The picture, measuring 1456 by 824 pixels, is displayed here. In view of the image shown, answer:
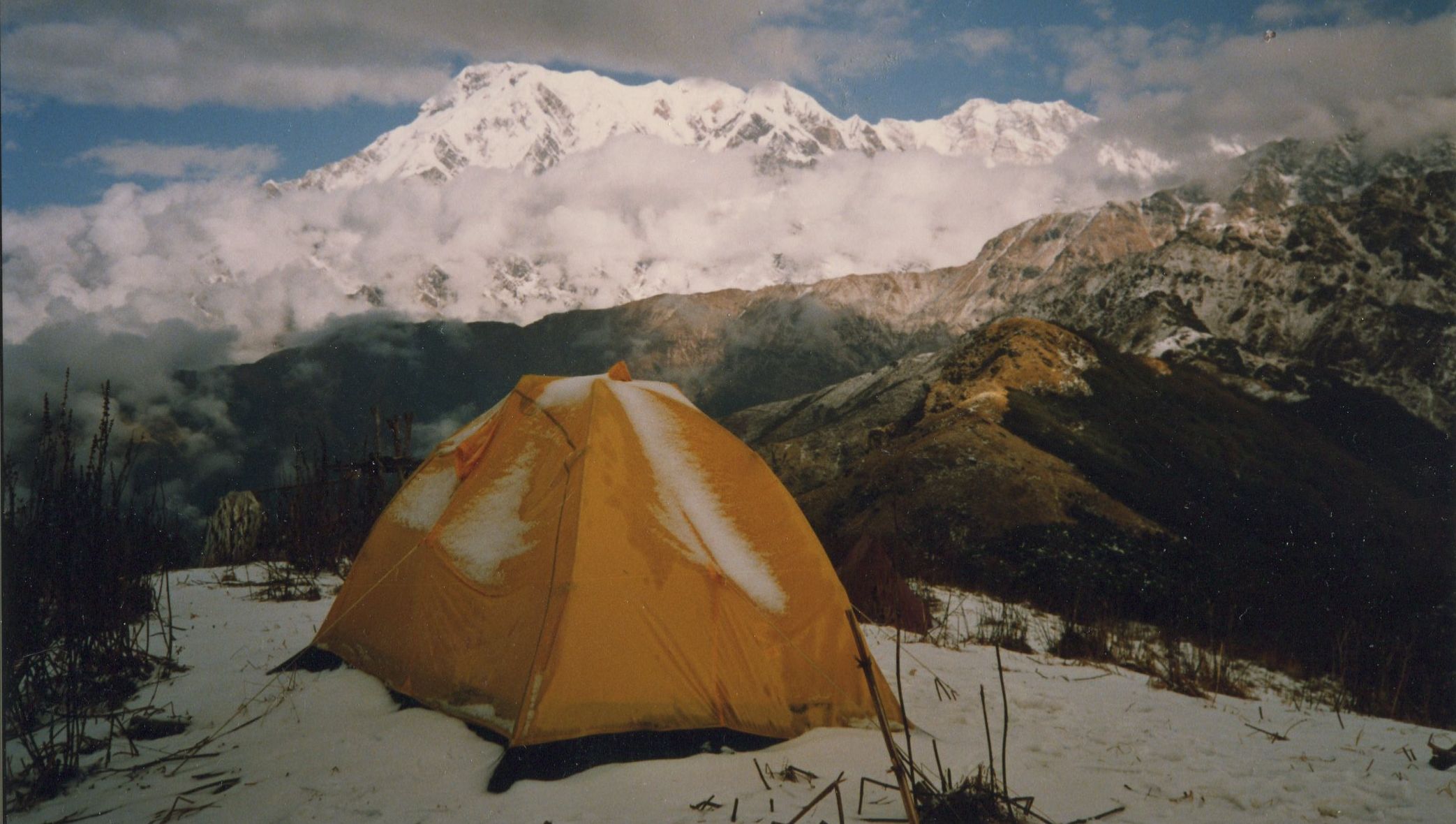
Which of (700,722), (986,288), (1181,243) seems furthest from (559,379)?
(986,288)

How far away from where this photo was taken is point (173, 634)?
6.72m

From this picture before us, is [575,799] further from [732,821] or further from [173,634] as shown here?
[173,634]

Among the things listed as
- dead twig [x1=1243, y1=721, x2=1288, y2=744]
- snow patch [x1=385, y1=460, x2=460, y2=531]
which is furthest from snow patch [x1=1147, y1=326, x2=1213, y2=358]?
snow patch [x1=385, y1=460, x2=460, y2=531]

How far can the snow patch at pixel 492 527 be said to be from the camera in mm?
4949

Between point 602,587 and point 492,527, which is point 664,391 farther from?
point 602,587

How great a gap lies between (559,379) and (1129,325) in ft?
113

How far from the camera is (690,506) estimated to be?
200 inches

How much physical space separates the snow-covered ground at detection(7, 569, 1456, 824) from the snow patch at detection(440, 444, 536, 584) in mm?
950

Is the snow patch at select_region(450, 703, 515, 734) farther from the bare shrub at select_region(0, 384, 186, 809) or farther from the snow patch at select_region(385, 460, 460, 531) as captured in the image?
the bare shrub at select_region(0, 384, 186, 809)

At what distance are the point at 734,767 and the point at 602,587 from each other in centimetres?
120

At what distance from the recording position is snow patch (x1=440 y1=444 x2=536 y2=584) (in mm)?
4949

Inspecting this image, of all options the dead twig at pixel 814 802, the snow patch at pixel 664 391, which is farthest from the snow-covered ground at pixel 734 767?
the snow patch at pixel 664 391

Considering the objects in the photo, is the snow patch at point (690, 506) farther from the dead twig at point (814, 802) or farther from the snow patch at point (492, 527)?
the dead twig at point (814, 802)

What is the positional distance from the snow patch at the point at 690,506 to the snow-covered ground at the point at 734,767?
0.96 metres
